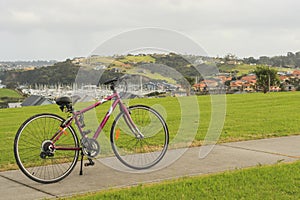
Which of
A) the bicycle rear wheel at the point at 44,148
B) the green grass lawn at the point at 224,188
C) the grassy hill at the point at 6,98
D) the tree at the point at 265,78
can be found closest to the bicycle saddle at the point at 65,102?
the bicycle rear wheel at the point at 44,148

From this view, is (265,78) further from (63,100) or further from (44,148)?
(44,148)

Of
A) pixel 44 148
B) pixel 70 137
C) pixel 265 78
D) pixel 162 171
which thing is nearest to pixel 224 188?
pixel 162 171

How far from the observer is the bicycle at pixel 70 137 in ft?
17.8

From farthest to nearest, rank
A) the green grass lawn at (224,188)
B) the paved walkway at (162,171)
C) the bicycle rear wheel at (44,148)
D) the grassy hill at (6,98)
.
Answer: the grassy hill at (6,98), the bicycle rear wheel at (44,148), the paved walkway at (162,171), the green grass lawn at (224,188)

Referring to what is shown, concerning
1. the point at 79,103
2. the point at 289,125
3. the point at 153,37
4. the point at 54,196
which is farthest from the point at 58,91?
the point at 289,125

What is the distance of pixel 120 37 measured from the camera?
594 cm

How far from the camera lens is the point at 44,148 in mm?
5402

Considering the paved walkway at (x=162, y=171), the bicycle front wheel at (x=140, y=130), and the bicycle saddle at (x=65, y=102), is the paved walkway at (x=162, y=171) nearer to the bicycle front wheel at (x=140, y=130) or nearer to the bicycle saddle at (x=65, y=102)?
the bicycle front wheel at (x=140, y=130)

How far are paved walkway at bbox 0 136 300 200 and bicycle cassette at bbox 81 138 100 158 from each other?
0.88 feet

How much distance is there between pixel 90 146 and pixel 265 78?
1239 inches

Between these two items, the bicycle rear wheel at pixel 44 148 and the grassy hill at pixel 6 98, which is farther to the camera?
Answer: the grassy hill at pixel 6 98

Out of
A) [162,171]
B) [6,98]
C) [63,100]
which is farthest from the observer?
[6,98]

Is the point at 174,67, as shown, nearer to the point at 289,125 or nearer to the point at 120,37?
the point at 120,37

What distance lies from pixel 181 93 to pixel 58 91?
1.86 m
